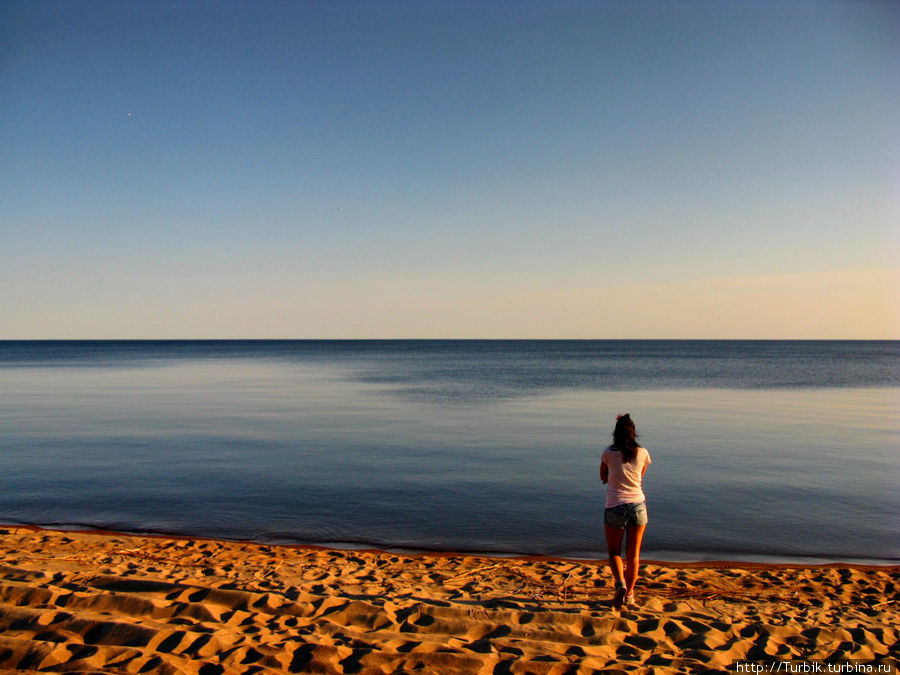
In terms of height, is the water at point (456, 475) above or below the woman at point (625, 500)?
below

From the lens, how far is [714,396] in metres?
38.9

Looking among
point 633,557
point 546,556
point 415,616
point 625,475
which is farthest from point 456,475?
point 415,616

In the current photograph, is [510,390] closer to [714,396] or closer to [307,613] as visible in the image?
[714,396]

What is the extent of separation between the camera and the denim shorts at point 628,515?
24.4ft

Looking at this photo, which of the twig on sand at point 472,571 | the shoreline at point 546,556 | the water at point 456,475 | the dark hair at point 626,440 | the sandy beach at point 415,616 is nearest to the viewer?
the sandy beach at point 415,616

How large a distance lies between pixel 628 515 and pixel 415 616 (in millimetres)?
2752

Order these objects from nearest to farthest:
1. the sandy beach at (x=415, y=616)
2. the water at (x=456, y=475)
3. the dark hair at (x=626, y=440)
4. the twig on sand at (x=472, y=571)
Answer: the sandy beach at (x=415, y=616) < the dark hair at (x=626, y=440) < the twig on sand at (x=472, y=571) < the water at (x=456, y=475)

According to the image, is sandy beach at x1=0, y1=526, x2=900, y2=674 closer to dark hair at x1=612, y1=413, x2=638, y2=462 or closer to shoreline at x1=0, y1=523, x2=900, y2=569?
shoreline at x1=0, y1=523, x2=900, y2=569

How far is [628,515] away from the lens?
7.47 m

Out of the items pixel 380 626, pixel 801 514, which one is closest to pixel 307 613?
pixel 380 626

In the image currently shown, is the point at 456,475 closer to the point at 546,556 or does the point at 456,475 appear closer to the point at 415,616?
the point at 546,556

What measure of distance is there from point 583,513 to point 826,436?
14.8 m

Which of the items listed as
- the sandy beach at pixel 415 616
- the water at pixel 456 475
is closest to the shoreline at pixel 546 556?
the water at pixel 456 475

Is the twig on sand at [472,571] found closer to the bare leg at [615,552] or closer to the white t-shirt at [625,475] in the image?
the bare leg at [615,552]
